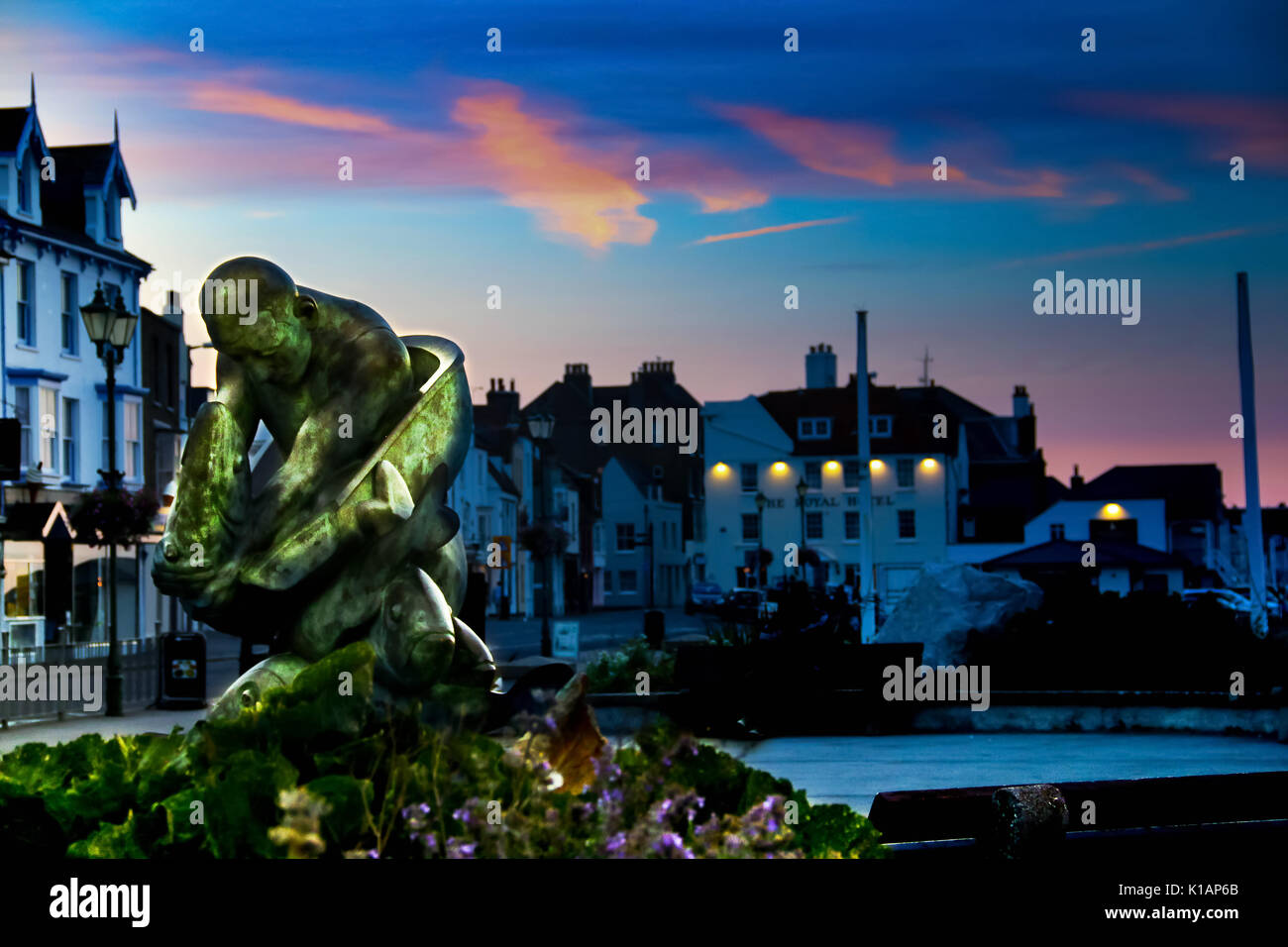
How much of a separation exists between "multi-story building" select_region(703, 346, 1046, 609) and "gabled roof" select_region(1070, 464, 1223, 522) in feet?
19.3

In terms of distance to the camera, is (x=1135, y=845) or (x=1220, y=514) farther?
(x=1220, y=514)

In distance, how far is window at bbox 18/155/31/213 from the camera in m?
42.3

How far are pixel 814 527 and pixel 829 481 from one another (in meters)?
2.54

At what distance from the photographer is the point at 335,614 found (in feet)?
22.0

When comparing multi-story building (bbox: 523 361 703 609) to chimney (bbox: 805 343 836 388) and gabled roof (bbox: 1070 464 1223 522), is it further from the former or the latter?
gabled roof (bbox: 1070 464 1223 522)

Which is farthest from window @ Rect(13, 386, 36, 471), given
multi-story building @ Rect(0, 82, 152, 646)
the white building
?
the white building

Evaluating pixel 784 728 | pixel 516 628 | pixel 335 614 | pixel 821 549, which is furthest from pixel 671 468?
pixel 335 614

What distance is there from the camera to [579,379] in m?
112

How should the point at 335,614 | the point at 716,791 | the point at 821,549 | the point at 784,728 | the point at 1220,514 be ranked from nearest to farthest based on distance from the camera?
the point at 716,791 → the point at 335,614 → the point at 784,728 → the point at 821,549 → the point at 1220,514

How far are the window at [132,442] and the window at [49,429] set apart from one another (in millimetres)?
5031

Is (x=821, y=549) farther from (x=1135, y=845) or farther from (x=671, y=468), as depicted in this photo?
(x=1135, y=845)

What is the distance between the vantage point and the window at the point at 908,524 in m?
82.5
